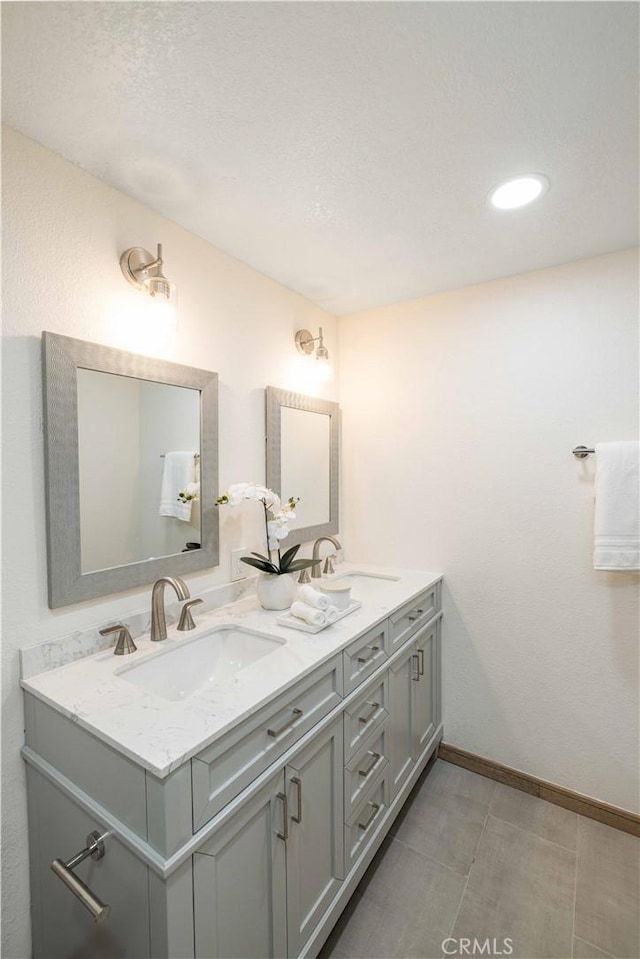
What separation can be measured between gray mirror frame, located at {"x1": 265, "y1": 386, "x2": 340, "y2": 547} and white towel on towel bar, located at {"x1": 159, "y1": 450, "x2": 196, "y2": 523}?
427 mm

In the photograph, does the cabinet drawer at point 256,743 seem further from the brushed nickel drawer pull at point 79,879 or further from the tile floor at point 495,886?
the tile floor at point 495,886

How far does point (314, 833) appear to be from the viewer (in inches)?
46.9

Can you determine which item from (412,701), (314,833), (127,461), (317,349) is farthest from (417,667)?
(317,349)

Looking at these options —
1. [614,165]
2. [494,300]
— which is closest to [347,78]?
[614,165]

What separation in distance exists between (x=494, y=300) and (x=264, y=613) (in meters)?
1.77

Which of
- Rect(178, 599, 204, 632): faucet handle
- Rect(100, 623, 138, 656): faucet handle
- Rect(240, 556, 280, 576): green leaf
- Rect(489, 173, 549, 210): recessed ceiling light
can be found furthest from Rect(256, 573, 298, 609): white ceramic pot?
Rect(489, 173, 549, 210): recessed ceiling light

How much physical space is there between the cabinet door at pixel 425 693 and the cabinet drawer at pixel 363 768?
32cm

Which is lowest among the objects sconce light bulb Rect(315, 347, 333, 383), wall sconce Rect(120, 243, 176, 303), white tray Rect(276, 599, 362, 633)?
white tray Rect(276, 599, 362, 633)

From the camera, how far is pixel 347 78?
96cm

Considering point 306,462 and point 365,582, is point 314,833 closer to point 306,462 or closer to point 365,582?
point 365,582

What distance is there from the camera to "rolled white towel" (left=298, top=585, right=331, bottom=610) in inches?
57.6

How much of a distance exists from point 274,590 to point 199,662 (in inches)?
14.2

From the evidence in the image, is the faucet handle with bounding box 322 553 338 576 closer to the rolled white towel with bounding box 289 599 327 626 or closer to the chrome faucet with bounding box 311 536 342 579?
the chrome faucet with bounding box 311 536 342 579

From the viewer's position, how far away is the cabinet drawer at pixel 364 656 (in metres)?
1.35
